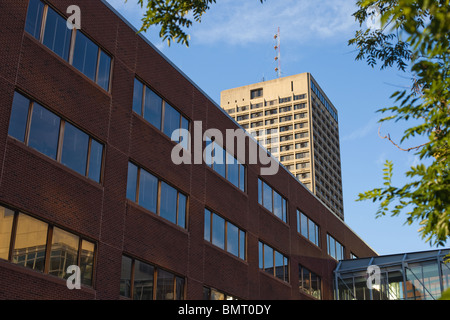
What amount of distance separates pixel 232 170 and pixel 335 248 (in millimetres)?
15567

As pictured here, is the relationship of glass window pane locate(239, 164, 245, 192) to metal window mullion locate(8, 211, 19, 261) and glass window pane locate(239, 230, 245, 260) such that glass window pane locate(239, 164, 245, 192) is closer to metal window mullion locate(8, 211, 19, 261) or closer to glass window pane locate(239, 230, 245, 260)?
glass window pane locate(239, 230, 245, 260)

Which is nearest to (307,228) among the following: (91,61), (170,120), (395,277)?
(395,277)

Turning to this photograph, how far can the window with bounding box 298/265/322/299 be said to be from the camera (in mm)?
36031

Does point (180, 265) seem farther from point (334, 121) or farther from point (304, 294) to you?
point (334, 121)

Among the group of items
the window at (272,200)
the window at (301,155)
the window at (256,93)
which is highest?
the window at (256,93)

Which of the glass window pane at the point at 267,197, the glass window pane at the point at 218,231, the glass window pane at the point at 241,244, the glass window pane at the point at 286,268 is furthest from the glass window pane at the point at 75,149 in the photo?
the glass window pane at the point at 286,268

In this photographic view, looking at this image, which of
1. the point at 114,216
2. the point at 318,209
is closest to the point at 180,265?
the point at 114,216

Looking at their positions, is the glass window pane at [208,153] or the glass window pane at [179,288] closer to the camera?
the glass window pane at [179,288]

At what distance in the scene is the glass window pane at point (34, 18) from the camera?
19.0m

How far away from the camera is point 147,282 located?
73.3ft

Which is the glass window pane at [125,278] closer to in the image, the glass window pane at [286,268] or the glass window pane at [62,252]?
the glass window pane at [62,252]

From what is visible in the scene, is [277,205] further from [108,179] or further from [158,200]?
[108,179]

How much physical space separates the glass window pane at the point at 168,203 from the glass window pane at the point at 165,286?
2.35 meters
